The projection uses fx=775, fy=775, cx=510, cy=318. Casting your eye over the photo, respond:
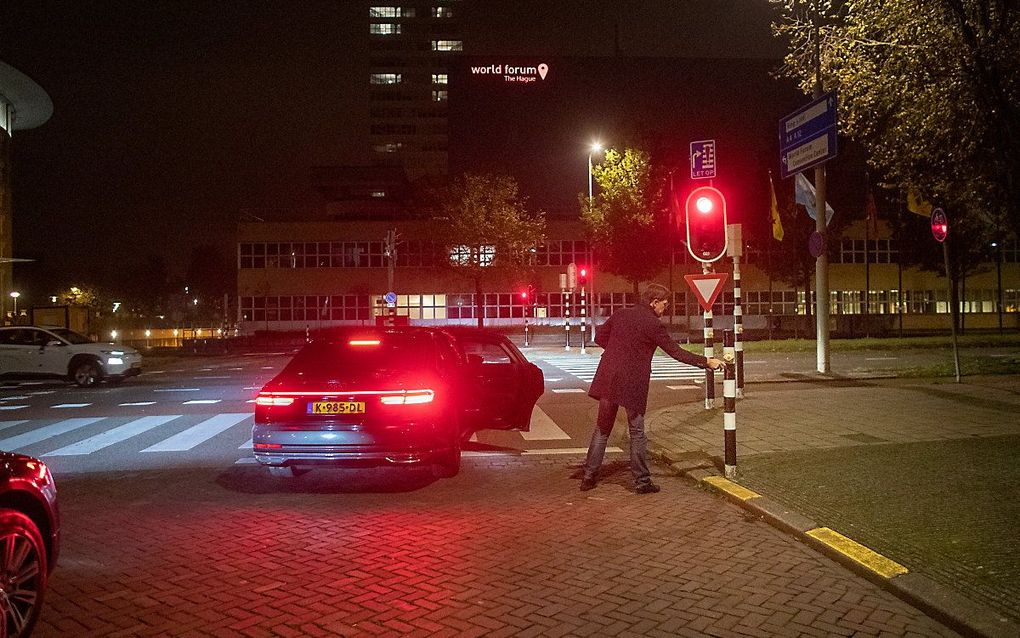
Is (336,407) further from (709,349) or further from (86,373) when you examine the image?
(86,373)

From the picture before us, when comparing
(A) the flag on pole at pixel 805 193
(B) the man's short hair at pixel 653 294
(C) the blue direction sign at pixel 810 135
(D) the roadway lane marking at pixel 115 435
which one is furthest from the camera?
(A) the flag on pole at pixel 805 193

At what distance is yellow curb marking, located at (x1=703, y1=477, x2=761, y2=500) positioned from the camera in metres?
7.00

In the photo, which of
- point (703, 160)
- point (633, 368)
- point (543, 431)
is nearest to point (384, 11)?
point (703, 160)

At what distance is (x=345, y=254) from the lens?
6362 cm

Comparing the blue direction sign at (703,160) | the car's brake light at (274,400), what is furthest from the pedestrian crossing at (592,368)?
the car's brake light at (274,400)

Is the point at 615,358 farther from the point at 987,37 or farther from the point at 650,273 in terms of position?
the point at 650,273

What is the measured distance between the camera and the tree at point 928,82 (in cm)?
821

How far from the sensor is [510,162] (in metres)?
79.3

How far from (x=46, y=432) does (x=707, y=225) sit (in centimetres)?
1021

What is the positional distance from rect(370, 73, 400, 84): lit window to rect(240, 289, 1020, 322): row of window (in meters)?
81.6

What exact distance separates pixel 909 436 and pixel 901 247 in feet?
153

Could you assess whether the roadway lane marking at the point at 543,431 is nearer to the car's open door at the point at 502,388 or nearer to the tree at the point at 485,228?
the car's open door at the point at 502,388

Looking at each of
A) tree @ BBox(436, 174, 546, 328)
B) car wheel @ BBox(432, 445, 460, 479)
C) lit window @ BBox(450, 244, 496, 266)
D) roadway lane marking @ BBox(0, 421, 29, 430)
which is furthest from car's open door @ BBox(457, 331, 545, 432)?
lit window @ BBox(450, 244, 496, 266)

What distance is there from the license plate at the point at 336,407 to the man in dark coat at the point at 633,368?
88.5 inches
